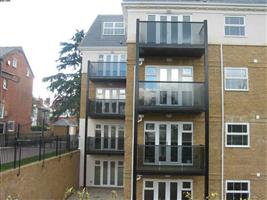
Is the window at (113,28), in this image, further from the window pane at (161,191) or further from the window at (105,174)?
the window pane at (161,191)

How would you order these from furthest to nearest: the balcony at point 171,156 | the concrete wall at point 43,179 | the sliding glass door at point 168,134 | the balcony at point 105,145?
the balcony at point 105,145, the sliding glass door at point 168,134, the balcony at point 171,156, the concrete wall at point 43,179

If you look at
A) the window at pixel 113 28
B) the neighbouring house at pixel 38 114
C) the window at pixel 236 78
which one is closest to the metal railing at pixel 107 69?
the window at pixel 113 28

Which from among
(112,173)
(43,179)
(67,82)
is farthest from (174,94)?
(67,82)

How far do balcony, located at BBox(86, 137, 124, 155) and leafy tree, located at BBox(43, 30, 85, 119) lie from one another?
1162 cm

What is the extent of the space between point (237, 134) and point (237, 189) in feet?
7.98

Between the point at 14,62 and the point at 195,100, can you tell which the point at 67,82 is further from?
the point at 195,100

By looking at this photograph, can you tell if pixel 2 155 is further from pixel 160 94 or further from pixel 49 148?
pixel 160 94

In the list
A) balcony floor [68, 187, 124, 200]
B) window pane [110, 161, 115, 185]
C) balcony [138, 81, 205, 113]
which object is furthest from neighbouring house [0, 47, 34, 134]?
balcony [138, 81, 205, 113]

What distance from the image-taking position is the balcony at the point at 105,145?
2419 centimetres

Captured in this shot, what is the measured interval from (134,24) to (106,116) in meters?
9.06

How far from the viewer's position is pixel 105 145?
80.2ft

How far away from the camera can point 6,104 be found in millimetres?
35219

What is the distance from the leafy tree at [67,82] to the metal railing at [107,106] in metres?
11.1

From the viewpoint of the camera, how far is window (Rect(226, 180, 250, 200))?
16188 millimetres
